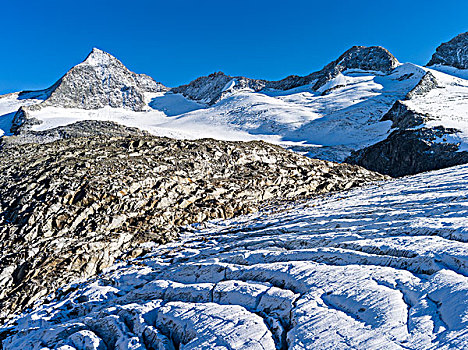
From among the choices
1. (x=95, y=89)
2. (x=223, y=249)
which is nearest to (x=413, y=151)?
(x=223, y=249)

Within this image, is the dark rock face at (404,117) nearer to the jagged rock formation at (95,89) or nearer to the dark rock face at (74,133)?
the dark rock face at (74,133)

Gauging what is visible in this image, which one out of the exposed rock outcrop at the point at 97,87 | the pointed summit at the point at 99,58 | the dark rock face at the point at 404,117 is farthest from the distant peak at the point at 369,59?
the pointed summit at the point at 99,58

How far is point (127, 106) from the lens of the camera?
92.9 meters

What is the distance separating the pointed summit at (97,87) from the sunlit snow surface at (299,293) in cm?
8458

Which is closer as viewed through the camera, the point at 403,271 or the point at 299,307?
the point at 299,307

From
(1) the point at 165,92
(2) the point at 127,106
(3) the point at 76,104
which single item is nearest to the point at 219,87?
(1) the point at 165,92

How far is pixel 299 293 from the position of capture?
5062 mm

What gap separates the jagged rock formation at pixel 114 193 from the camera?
391 inches

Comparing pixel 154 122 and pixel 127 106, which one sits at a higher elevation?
pixel 127 106

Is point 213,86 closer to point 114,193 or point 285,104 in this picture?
point 285,104

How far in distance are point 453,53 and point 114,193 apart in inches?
4239

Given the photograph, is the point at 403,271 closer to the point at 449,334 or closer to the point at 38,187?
the point at 449,334

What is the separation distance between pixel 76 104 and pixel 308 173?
8500 centimetres

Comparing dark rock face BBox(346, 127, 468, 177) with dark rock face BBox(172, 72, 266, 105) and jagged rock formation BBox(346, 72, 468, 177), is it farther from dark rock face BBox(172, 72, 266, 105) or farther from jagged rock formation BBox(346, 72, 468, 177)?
dark rock face BBox(172, 72, 266, 105)
